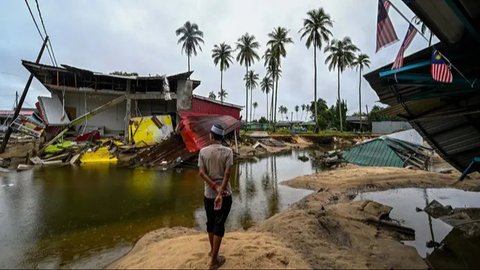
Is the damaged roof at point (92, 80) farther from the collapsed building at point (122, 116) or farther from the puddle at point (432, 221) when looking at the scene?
the puddle at point (432, 221)

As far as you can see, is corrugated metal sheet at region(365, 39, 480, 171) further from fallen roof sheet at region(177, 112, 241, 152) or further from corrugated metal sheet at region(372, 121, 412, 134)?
corrugated metal sheet at region(372, 121, 412, 134)

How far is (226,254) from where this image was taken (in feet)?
12.4

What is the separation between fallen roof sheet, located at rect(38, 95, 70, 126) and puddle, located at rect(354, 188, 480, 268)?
72.6 ft

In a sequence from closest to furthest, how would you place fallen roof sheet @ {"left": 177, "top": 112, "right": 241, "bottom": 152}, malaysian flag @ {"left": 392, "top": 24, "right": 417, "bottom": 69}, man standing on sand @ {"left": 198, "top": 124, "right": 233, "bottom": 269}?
1. man standing on sand @ {"left": 198, "top": 124, "right": 233, "bottom": 269}
2. malaysian flag @ {"left": 392, "top": 24, "right": 417, "bottom": 69}
3. fallen roof sheet @ {"left": 177, "top": 112, "right": 241, "bottom": 152}

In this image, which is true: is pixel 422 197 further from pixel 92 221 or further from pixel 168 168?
pixel 168 168

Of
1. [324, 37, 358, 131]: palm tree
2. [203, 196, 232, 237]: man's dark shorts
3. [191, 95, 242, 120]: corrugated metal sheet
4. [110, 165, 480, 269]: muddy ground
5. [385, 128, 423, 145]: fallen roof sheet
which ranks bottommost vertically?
[110, 165, 480, 269]: muddy ground

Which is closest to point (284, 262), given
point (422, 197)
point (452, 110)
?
point (452, 110)

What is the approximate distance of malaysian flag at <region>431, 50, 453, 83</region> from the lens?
14.1 feet

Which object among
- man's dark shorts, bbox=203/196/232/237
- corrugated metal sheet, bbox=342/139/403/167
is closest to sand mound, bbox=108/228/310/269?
man's dark shorts, bbox=203/196/232/237

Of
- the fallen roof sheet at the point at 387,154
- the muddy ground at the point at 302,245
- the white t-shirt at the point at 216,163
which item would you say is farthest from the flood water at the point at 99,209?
the fallen roof sheet at the point at 387,154

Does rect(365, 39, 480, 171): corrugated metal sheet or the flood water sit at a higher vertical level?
rect(365, 39, 480, 171): corrugated metal sheet

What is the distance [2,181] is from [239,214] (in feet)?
34.2

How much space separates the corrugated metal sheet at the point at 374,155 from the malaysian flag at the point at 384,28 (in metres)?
11.4

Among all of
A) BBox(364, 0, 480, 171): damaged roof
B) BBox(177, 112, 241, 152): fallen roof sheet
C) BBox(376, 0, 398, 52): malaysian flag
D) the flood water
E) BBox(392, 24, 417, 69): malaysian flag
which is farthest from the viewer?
BBox(177, 112, 241, 152): fallen roof sheet
